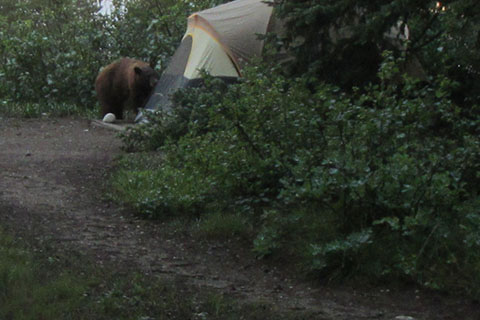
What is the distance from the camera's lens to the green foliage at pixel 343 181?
4.80 meters

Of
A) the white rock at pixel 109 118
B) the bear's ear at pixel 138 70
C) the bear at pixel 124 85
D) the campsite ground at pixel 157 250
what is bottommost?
the campsite ground at pixel 157 250

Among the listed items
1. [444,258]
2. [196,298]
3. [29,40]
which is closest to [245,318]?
[196,298]

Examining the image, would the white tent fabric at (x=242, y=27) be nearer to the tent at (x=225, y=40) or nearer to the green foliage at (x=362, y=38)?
the tent at (x=225, y=40)

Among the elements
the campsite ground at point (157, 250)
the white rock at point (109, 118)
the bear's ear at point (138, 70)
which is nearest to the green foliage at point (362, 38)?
the campsite ground at point (157, 250)

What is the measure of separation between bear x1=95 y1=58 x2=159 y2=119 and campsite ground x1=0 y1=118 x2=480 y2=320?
3.98m

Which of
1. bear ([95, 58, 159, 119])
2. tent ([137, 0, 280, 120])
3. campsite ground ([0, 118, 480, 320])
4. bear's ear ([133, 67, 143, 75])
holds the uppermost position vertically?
tent ([137, 0, 280, 120])

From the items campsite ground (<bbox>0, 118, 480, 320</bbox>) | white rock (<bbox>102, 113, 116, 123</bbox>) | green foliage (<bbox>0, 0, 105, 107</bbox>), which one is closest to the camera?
campsite ground (<bbox>0, 118, 480, 320</bbox>)

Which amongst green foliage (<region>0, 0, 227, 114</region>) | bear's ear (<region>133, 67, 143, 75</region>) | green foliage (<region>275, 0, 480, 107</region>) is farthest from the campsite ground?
green foliage (<region>0, 0, 227, 114</region>)

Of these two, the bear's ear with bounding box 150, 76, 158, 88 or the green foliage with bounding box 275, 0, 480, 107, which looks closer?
the green foliage with bounding box 275, 0, 480, 107

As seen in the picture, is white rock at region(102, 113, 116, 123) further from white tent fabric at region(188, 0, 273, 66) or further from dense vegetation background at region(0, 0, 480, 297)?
dense vegetation background at region(0, 0, 480, 297)

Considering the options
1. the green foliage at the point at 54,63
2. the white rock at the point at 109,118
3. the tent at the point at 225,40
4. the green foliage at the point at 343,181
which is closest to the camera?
the green foliage at the point at 343,181

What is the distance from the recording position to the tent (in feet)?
37.9

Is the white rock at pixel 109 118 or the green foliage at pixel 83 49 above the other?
the green foliage at pixel 83 49

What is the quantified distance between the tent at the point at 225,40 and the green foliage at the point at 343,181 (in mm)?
4328
